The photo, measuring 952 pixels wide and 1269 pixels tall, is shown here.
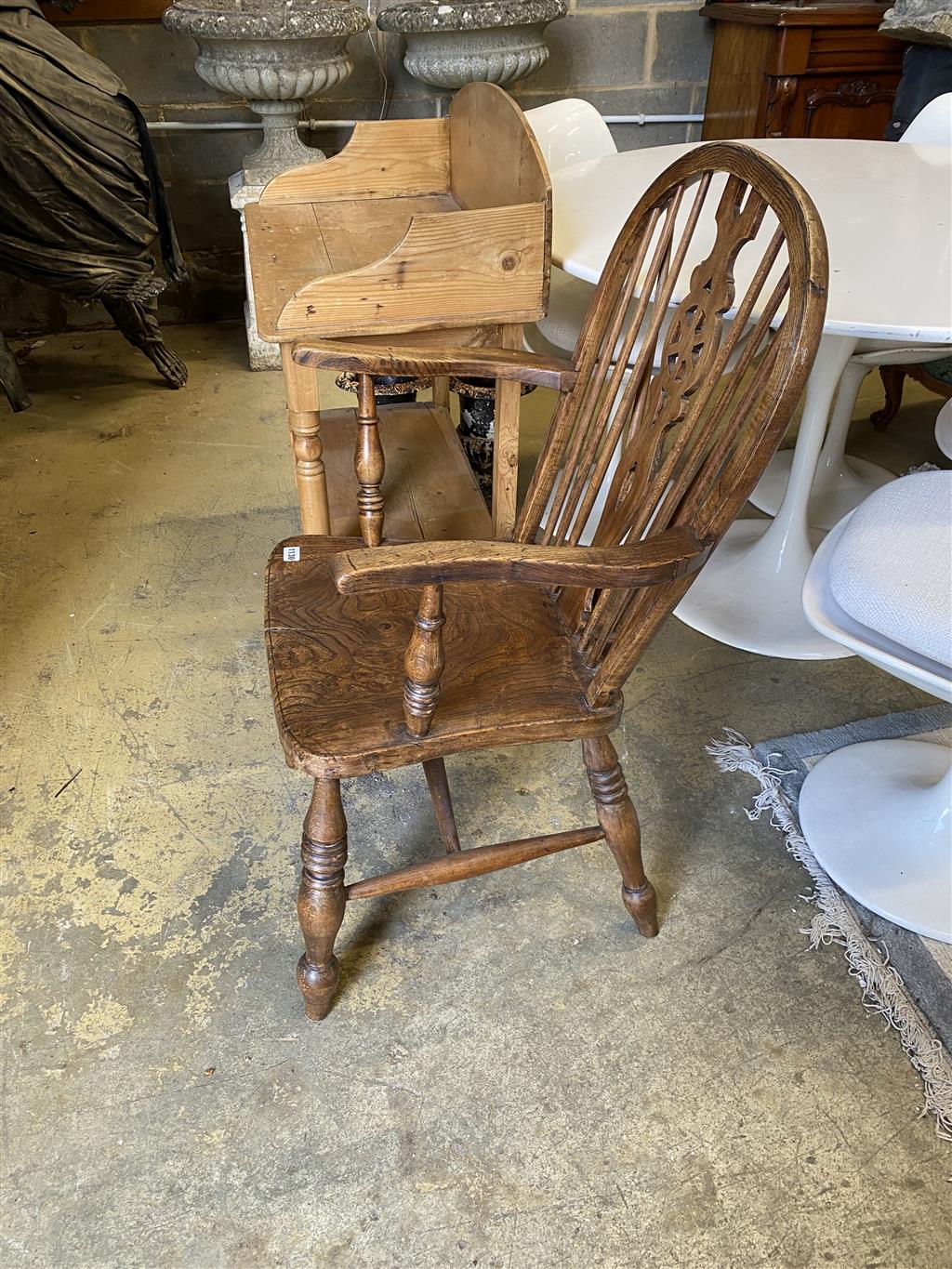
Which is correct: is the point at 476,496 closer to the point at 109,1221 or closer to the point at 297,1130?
the point at 297,1130

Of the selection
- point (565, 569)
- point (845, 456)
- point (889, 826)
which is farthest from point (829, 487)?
point (565, 569)

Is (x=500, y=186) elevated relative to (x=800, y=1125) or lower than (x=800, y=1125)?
elevated

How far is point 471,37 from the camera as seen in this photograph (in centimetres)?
307

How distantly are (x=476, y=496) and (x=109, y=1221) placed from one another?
124 centimetres

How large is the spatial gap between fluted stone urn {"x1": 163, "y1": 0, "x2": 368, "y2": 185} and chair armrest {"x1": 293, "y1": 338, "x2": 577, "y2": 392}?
2.01m

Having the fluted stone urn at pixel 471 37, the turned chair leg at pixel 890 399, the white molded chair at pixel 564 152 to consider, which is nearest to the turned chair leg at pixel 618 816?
the white molded chair at pixel 564 152

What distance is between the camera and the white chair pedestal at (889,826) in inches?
56.7

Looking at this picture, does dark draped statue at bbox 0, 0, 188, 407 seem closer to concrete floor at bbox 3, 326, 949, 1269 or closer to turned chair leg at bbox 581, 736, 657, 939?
concrete floor at bbox 3, 326, 949, 1269

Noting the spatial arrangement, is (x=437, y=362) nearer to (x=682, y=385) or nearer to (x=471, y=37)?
(x=682, y=385)

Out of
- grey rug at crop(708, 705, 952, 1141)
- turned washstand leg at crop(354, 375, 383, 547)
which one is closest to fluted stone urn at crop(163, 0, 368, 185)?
turned washstand leg at crop(354, 375, 383, 547)

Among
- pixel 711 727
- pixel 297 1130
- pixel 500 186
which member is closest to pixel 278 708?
pixel 297 1130

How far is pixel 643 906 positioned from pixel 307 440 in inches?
35.9

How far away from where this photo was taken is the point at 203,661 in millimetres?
1938

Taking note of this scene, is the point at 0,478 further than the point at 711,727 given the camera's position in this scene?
Yes
